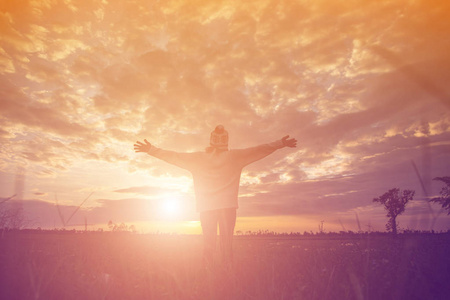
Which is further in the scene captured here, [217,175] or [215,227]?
[217,175]

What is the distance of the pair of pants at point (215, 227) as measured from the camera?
7.00 m

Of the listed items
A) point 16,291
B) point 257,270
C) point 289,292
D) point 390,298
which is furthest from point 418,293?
point 16,291

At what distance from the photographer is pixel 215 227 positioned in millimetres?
7441

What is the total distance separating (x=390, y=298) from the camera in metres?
4.24

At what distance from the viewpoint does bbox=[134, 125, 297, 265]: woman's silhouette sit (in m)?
7.31

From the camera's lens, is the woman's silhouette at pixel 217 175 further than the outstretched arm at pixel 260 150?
No

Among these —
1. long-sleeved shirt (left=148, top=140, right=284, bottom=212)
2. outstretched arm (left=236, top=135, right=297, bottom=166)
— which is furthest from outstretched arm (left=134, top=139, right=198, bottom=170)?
outstretched arm (left=236, top=135, right=297, bottom=166)

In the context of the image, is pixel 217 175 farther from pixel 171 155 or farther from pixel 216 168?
pixel 171 155

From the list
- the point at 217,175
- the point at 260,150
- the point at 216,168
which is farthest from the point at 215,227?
the point at 260,150

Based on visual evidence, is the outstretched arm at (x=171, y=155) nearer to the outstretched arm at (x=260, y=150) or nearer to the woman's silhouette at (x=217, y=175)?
the woman's silhouette at (x=217, y=175)

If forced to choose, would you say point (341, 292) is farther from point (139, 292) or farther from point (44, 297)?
point (44, 297)

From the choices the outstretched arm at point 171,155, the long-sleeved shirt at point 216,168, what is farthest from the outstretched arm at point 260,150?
the outstretched arm at point 171,155

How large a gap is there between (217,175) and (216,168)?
0.65 feet

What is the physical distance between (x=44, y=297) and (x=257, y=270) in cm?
400
